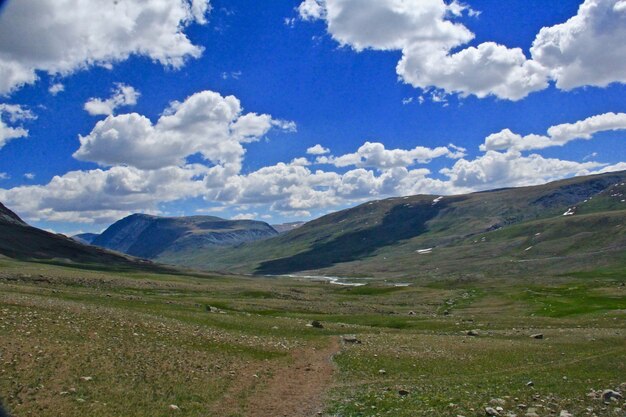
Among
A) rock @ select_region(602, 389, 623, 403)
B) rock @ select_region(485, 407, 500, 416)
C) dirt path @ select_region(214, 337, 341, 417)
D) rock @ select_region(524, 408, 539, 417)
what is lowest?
dirt path @ select_region(214, 337, 341, 417)

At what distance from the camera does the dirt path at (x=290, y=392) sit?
2284 cm

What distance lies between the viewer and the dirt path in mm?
22844

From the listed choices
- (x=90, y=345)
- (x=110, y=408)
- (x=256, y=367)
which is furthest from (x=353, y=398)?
(x=90, y=345)

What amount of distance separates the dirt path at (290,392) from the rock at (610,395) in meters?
13.0

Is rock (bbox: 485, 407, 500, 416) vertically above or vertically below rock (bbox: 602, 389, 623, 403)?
above

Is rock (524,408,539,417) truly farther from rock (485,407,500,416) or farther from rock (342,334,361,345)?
rock (342,334,361,345)

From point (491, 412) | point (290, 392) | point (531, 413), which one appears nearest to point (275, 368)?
point (290, 392)

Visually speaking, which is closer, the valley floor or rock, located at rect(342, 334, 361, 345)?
the valley floor

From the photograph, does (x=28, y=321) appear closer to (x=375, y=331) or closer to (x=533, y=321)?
(x=375, y=331)

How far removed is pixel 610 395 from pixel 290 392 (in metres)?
15.4

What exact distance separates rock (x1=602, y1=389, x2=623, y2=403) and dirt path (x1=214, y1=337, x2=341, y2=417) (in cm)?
1303

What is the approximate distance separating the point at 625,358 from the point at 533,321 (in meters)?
33.2

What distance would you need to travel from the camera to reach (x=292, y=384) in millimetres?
28109

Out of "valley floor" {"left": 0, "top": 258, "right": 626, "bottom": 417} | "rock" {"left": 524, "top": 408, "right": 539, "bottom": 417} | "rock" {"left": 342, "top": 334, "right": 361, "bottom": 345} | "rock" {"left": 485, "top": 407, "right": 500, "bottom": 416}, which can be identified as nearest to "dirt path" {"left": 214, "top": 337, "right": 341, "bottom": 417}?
"valley floor" {"left": 0, "top": 258, "right": 626, "bottom": 417}
